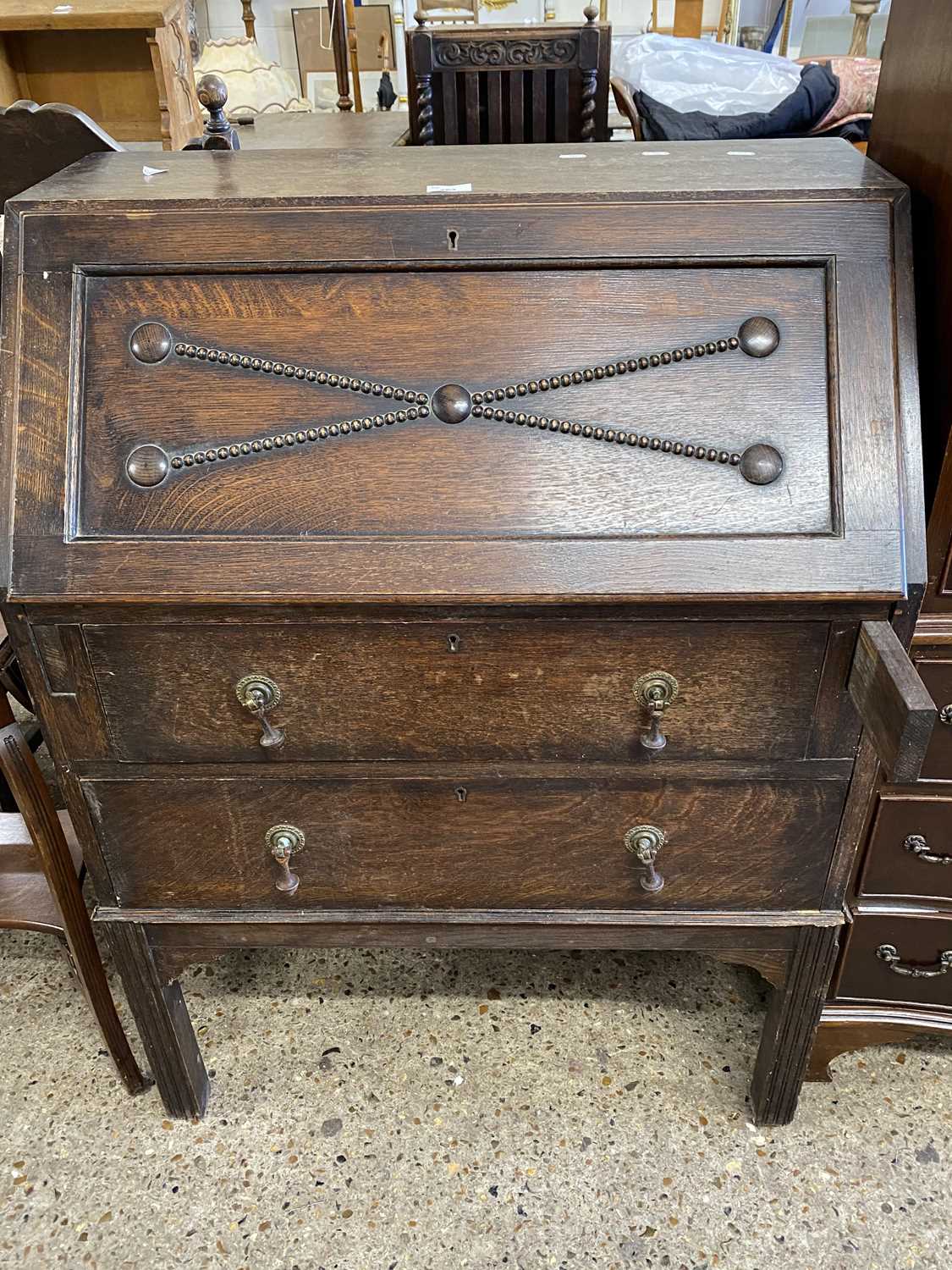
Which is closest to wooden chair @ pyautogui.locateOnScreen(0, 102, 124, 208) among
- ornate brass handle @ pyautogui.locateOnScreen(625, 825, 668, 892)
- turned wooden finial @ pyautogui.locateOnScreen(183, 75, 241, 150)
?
turned wooden finial @ pyautogui.locateOnScreen(183, 75, 241, 150)

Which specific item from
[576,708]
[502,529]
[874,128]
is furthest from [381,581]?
Answer: [874,128]

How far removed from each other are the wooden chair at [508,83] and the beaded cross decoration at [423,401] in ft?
5.16

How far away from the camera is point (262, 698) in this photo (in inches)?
45.5

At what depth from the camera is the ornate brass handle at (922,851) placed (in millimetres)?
1406

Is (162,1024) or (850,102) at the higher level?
(850,102)

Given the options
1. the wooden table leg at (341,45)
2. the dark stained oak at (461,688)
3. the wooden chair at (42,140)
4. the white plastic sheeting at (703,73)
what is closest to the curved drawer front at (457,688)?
the dark stained oak at (461,688)

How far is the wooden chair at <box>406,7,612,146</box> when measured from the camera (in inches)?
94.1

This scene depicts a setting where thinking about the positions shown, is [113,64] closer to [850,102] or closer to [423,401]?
[850,102]

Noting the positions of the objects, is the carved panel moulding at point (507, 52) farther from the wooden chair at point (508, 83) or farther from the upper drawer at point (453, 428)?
the upper drawer at point (453, 428)

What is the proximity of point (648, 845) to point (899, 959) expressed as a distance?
576 millimetres

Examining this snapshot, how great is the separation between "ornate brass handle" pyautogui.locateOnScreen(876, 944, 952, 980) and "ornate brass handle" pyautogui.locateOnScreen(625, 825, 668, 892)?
0.49 meters

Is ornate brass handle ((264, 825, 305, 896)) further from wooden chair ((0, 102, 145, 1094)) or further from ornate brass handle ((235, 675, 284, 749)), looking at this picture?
wooden chair ((0, 102, 145, 1094))

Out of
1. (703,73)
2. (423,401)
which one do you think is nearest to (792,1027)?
(423,401)

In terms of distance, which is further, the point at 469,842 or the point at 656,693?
the point at 469,842
